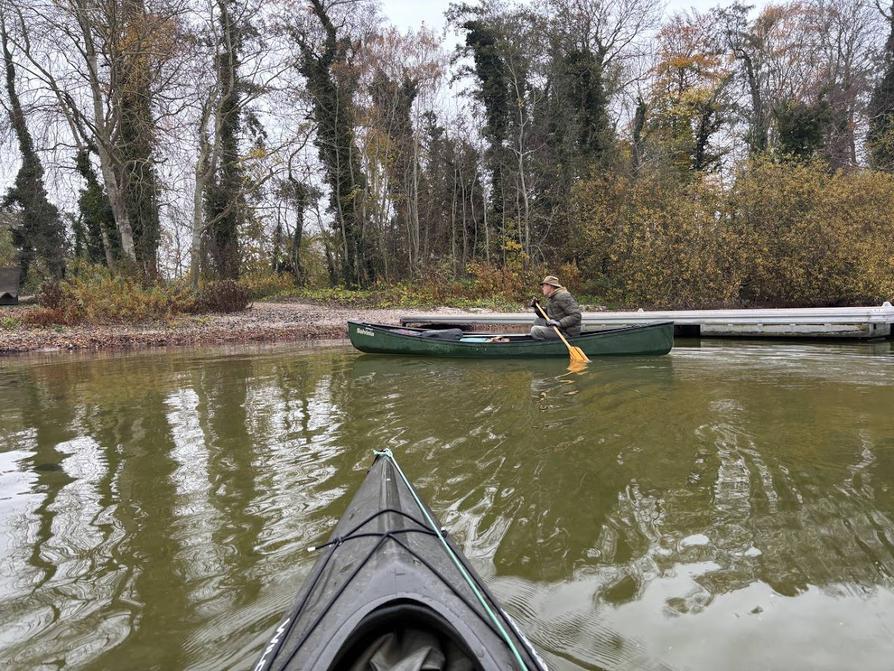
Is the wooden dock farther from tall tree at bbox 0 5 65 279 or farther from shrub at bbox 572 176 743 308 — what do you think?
tall tree at bbox 0 5 65 279

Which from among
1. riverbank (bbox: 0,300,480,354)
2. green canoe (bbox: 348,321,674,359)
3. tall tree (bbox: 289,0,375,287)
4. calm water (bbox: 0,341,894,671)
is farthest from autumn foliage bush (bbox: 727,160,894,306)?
tall tree (bbox: 289,0,375,287)

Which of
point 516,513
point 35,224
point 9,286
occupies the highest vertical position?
point 35,224

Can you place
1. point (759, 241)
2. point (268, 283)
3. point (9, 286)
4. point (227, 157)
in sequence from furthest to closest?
point (268, 283) → point (227, 157) → point (9, 286) → point (759, 241)

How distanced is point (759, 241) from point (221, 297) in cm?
1677

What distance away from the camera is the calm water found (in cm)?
245

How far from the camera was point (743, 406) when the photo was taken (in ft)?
20.0

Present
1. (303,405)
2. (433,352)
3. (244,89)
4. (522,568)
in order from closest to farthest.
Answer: (522,568)
(303,405)
(433,352)
(244,89)

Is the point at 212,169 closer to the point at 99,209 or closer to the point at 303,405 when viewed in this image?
the point at 99,209

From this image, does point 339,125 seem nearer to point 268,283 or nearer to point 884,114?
point 268,283

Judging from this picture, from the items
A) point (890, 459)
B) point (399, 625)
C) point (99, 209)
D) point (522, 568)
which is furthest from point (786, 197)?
point (99, 209)

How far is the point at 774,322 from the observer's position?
12.0m

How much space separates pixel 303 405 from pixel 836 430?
5.80 meters

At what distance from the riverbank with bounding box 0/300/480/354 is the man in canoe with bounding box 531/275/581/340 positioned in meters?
7.38

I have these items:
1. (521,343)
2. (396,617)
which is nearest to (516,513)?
(396,617)
